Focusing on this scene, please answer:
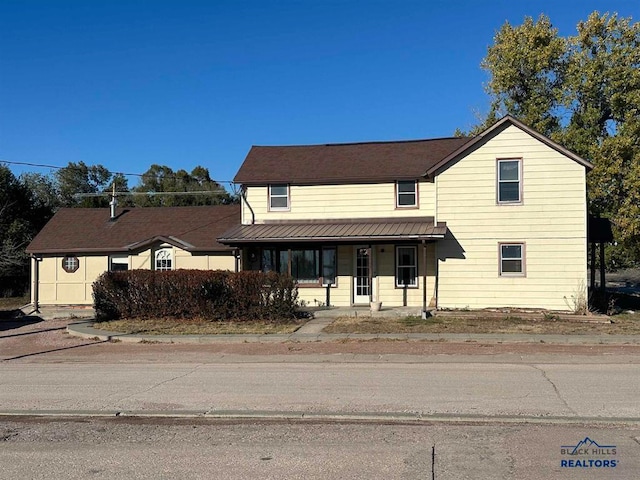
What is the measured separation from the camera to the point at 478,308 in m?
21.1

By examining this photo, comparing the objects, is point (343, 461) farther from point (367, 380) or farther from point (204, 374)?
point (204, 374)

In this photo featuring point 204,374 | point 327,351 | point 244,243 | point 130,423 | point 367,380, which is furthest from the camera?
point 244,243

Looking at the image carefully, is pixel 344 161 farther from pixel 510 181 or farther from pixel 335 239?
pixel 510 181

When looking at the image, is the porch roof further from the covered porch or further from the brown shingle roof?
the brown shingle roof

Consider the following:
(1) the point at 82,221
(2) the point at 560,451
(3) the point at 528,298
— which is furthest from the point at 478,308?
(1) the point at 82,221

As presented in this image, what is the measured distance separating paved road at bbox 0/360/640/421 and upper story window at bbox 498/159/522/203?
10280mm

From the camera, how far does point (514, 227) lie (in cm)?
2102

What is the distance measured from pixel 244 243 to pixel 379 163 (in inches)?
249

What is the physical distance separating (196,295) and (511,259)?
10993mm

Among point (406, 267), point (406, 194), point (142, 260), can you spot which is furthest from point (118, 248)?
point (406, 194)

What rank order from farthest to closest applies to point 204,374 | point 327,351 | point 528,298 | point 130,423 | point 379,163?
1. point 379,163
2. point 528,298
3. point 327,351
4. point 204,374
5. point 130,423

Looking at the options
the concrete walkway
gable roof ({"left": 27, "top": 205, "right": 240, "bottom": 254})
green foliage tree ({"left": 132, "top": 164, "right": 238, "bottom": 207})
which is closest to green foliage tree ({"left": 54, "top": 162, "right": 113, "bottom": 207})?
green foliage tree ({"left": 132, "top": 164, "right": 238, "bottom": 207})

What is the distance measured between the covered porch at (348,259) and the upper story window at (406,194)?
0.69 m

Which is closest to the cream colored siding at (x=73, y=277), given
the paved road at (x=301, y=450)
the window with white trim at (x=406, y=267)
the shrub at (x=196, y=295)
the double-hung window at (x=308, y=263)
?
the double-hung window at (x=308, y=263)
